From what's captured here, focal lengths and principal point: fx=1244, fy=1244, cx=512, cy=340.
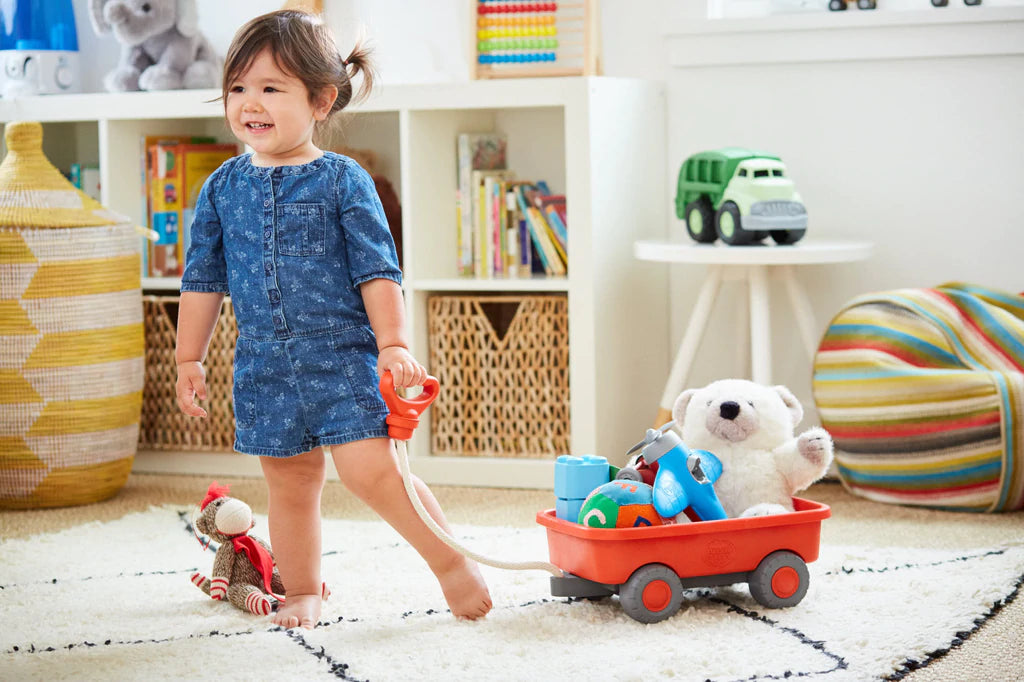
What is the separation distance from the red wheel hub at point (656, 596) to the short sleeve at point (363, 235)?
0.46 meters

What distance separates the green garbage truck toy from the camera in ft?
6.94

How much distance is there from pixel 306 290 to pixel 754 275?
98 cm

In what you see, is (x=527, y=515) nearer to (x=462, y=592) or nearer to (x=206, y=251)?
(x=462, y=592)

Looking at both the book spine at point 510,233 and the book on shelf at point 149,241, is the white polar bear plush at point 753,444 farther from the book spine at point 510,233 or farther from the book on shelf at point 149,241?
the book on shelf at point 149,241

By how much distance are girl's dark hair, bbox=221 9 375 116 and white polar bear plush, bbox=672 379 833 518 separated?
649 millimetres

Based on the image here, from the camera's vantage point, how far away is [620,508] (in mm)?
1429

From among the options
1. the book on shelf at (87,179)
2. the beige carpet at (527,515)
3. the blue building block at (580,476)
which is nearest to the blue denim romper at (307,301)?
the blue building block at (580,476)

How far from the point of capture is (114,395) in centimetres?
221

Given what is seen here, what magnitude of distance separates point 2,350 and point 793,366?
4.82ft

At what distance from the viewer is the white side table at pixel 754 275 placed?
208 cm

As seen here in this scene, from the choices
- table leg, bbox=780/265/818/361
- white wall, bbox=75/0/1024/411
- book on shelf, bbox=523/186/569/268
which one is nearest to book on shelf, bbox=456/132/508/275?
book on shelf, bbox=523/186/569/268

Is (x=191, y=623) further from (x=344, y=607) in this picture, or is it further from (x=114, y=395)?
(x=114, y=395)

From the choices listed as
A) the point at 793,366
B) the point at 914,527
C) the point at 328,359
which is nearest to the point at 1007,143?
the point at 793,366

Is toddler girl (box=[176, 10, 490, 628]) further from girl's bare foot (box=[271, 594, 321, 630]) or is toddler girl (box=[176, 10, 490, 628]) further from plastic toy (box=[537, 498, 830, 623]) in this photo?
plastic toy (box=[537, 498, 830, 623])
